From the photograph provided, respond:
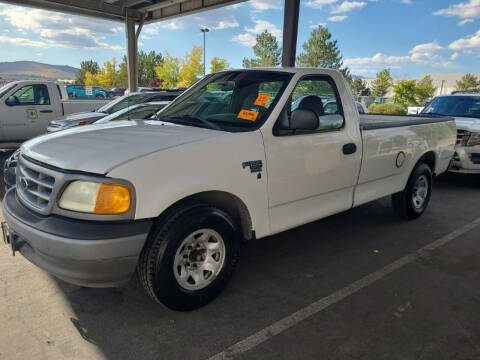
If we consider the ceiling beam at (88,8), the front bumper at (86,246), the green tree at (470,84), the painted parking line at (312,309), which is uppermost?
the ceiling beam at (88,8)

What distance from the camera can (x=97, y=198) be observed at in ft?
7.57

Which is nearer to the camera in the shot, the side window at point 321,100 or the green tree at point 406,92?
the side window at point 321,100

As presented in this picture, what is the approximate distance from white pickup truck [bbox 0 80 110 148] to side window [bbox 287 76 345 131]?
27.8 ft

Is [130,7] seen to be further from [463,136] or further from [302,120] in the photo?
[302,120]

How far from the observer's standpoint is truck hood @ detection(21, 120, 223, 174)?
2.41 m

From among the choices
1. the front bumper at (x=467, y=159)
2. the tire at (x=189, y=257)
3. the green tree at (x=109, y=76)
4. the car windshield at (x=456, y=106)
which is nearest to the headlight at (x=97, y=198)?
the tire at (x=189, y=257)

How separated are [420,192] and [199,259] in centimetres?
377

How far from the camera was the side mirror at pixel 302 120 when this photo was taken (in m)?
3.13

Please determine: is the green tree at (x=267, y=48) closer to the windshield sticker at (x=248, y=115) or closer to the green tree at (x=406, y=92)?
the green tree at (x=406, y=92)

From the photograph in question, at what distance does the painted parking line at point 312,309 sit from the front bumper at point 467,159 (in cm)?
351

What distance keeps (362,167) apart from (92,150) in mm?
2762

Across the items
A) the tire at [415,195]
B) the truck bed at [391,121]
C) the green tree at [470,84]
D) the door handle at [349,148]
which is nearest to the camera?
the door handle at [349,148]

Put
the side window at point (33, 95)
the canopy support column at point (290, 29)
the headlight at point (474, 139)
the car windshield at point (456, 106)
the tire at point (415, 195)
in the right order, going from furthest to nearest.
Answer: the canopy support column at point (290, 29)
the side window at point (33, 95)
the car windshield at point (456, 106)
the headlight at point (474, 139)
the tire at point (415, 195)

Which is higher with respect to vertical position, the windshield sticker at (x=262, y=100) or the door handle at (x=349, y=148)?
the windshield sticker at (x=262, y=100)
